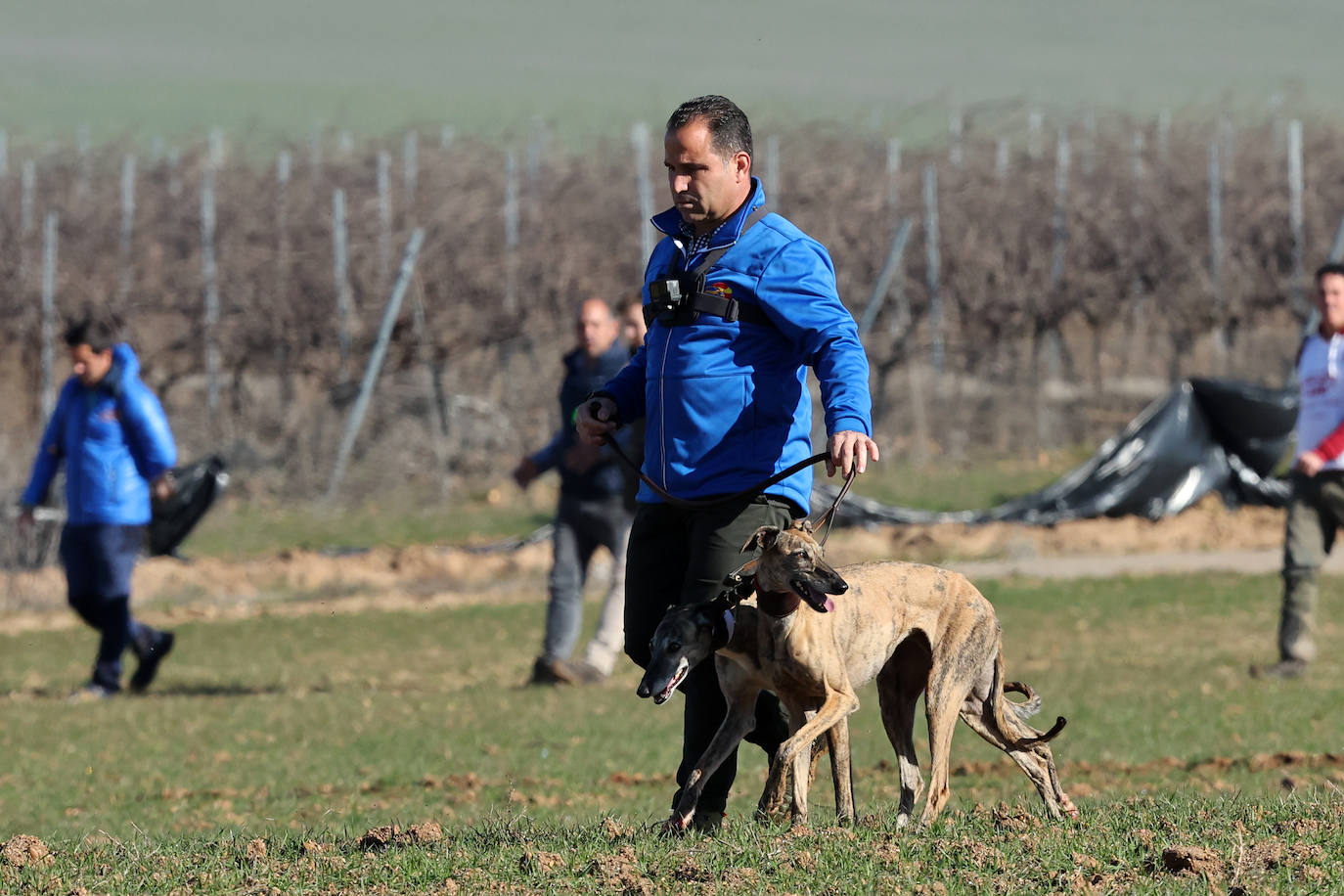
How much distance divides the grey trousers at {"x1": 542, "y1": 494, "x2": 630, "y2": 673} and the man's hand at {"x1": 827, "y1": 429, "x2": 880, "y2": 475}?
245 inches

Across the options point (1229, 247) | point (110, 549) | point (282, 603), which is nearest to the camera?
point (110, 549)

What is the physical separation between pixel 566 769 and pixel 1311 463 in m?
4.82

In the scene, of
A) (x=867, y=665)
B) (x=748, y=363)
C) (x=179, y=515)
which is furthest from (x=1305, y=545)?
(x=179, y=515)

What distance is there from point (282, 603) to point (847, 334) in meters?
11.8

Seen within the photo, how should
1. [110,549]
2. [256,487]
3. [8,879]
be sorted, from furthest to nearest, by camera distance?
[256,487]
[110,549]
[8,879]

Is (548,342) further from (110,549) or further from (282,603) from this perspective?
(110,549)

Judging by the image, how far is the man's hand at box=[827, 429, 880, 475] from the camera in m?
5.04

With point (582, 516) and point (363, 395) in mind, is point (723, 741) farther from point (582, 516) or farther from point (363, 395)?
point (363, 395)

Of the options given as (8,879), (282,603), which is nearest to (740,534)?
(8,879)

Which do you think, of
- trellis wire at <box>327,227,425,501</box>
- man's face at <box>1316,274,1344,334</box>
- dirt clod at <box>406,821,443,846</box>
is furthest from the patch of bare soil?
dirt clod at <box>406,821,443,846</box>

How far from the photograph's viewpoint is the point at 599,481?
11.4 m

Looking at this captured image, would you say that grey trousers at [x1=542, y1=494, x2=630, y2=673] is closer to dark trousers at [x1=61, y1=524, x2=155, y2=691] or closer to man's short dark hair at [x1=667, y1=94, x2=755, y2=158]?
dark trousers at [x1=61, y1=524, x2=155, y2=691]

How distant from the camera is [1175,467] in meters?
19.6

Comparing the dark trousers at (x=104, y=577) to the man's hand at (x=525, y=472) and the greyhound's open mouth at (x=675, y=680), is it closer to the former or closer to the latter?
the man's hand at (x=525, y=472)
